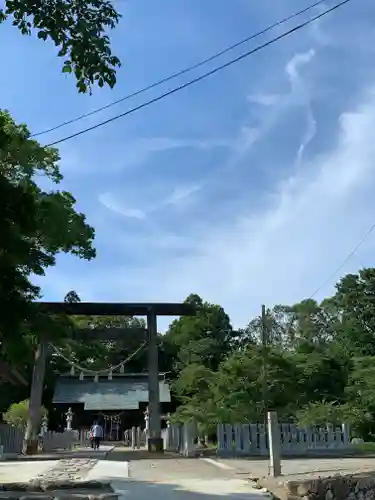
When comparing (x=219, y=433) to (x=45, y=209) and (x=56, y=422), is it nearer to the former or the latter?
(x=45, y=209)

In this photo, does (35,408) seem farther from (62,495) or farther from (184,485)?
(62,495)

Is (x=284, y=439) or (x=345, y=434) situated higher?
(x=345, y=434)

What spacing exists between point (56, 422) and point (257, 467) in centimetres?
3260

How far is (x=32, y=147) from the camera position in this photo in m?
19.5

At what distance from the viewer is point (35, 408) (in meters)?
24.2

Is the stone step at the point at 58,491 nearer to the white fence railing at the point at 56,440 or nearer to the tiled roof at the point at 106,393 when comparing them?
the white fence railing at the point at 56,440

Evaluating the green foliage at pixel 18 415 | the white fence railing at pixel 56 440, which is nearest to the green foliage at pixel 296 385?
the white fence railing at pixel 56 440

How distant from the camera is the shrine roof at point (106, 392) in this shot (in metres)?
42.8

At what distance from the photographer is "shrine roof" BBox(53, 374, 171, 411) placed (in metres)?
42.8

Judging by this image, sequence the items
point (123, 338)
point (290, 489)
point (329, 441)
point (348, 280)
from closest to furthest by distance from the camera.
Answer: point (290, 489), point (329, 441), point (123, 338), point (348, 280)

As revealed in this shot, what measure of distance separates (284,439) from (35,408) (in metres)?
10.2

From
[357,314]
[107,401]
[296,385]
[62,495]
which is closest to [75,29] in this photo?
[62,495]

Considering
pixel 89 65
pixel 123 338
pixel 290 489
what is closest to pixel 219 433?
pixel 123 338

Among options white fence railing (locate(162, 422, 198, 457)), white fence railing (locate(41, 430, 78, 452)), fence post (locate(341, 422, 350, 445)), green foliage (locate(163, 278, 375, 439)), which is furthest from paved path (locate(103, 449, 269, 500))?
white fence railing (locate(41, 430, 78, 452))
